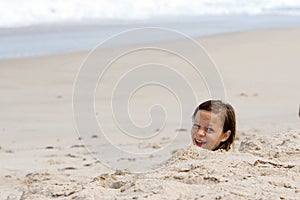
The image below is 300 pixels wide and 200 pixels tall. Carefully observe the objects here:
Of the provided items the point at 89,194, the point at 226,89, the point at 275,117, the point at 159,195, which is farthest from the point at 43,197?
the point at 226,89

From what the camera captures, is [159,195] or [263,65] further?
[263,65]

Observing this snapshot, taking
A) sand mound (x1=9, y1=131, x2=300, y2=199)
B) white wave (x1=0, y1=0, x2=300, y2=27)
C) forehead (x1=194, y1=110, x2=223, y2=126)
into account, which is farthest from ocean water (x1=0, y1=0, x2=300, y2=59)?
sand mound (x1=9, y1=131, x2=300, y2=199)

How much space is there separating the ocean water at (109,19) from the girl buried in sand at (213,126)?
6.39m

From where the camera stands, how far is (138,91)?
7.68 metres

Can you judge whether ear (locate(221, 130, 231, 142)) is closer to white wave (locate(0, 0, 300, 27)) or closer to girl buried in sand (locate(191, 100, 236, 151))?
girl buried in sand (locate(191, 100, 236, 151))

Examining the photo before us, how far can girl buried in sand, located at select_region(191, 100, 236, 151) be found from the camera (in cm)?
369

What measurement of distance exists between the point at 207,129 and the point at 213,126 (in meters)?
0.04

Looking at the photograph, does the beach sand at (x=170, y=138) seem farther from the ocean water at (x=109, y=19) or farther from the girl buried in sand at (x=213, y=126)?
the ocean water at (x=109, y=19)

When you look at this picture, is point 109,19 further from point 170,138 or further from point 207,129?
point 207,129

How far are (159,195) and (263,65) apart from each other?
6.87 m

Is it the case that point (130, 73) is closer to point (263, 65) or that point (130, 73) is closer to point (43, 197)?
point (263, 65)

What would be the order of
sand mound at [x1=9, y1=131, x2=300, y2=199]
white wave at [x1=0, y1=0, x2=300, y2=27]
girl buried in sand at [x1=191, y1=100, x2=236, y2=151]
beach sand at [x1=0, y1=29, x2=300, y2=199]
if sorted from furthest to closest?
white wave at [x1=0, y1=0, x2=300, y2=27]
girl buried in sand at [x1=191, y1=100, x2=236, y2=151]
beach sand at [x1=0, y1=29, x2=300, y2=199]
sand mound at [x1=9, y1=131, x2=300, y2=199]

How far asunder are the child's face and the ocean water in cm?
639

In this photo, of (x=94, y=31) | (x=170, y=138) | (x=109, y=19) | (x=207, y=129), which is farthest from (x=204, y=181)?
(x=109, y=19)
